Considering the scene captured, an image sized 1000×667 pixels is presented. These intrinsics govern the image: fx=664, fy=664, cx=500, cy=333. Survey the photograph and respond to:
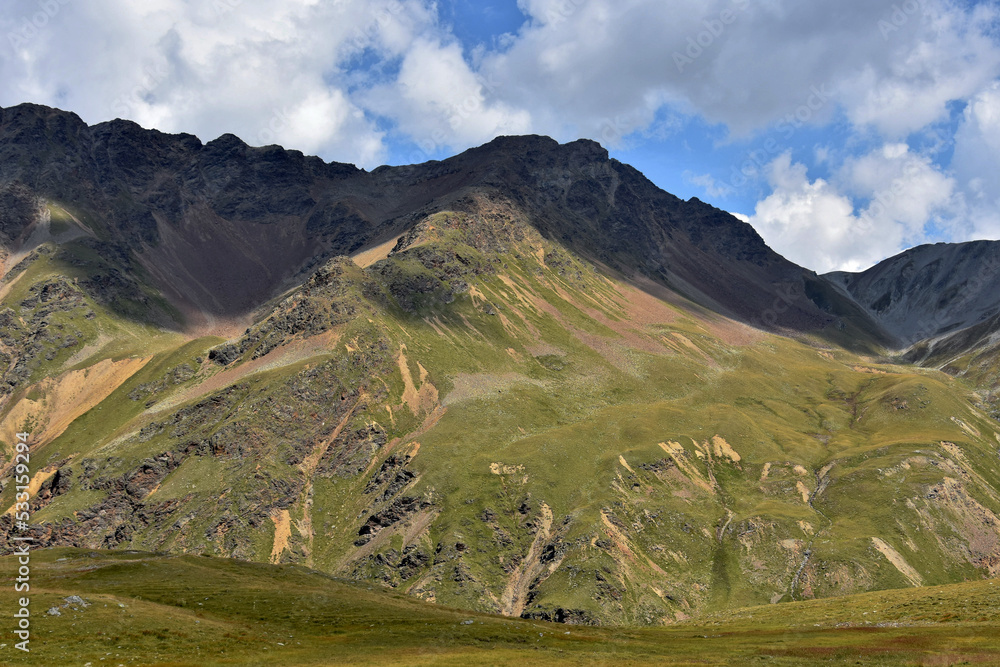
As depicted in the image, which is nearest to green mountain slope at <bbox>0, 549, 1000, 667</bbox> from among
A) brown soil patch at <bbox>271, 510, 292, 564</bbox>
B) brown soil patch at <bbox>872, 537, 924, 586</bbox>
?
brown soil patch at <bbox>872, 537, 924, 586</bbox>

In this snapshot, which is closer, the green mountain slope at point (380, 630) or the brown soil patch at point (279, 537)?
the green mountain slope at point (380, 630)

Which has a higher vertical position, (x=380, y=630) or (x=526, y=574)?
(x=380, y=630)

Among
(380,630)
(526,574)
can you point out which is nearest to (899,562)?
(526,574)

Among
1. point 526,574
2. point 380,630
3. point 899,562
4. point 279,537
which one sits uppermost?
point 380,630

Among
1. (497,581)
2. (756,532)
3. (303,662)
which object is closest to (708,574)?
(756,532)

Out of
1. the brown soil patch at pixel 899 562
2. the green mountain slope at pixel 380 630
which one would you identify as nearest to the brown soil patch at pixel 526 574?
the green mountain slope at pixel 380 630

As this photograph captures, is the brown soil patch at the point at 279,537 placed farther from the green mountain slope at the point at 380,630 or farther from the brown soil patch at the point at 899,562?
the brown soil patch at the point at 899,562

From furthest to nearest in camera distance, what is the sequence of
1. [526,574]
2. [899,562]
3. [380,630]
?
[526,574]
[899,562]
[380,630]

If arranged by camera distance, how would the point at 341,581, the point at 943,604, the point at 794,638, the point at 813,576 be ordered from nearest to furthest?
1. the point at 794,638
2. the point at 943,604
3. the point at 341,581
4. the point at 813,576

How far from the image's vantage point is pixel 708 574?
176000 millimetres

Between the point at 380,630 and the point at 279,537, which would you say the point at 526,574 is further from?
the point at 380,630

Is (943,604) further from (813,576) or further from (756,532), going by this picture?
(756,532)

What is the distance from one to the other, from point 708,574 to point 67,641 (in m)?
152

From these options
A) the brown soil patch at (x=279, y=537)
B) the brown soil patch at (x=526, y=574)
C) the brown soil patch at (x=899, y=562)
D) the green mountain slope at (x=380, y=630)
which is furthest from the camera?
the brown soil patch at (x=279, y=537)
